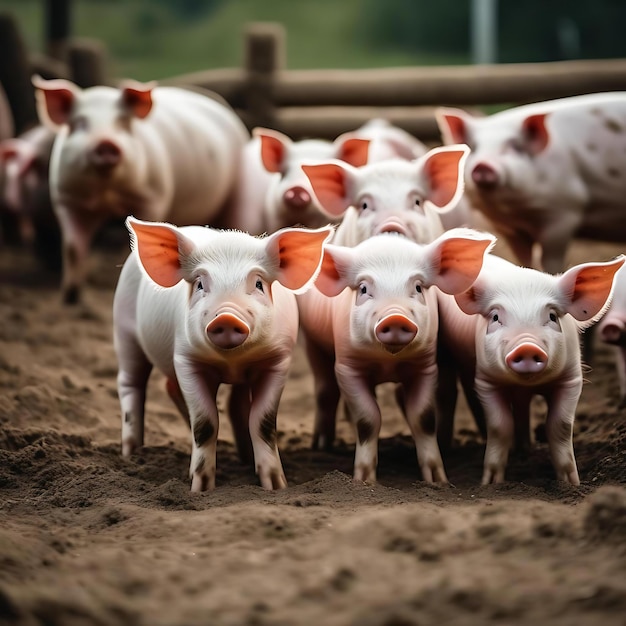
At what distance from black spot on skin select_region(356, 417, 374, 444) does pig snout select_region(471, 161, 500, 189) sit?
1.96 meters

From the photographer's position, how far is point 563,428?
3951 millimetres

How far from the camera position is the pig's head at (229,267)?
3.75m

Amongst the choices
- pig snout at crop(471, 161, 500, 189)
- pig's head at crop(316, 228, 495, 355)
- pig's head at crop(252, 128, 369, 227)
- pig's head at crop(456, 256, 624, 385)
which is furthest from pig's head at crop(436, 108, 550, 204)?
pig's head at crop(456, 256, 624, 385)

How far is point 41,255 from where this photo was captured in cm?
852

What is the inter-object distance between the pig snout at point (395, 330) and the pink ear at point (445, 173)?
1233mm

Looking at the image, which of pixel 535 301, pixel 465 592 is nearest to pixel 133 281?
pixel 535 301

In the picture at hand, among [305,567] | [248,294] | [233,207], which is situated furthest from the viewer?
[233,207]

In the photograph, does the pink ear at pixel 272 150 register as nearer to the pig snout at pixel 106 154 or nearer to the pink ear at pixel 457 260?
the pig snout at pixel 106 154

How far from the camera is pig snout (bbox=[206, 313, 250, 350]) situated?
11.7ft

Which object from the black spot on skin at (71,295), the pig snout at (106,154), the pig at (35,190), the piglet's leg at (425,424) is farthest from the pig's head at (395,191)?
the pig at (35,190)

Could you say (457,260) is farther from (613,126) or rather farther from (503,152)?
(613,126)

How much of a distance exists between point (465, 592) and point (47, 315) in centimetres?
499

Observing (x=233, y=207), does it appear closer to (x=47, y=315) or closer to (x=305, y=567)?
(x=47, y=315)

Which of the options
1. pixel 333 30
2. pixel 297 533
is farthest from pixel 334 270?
pixel 333 30
